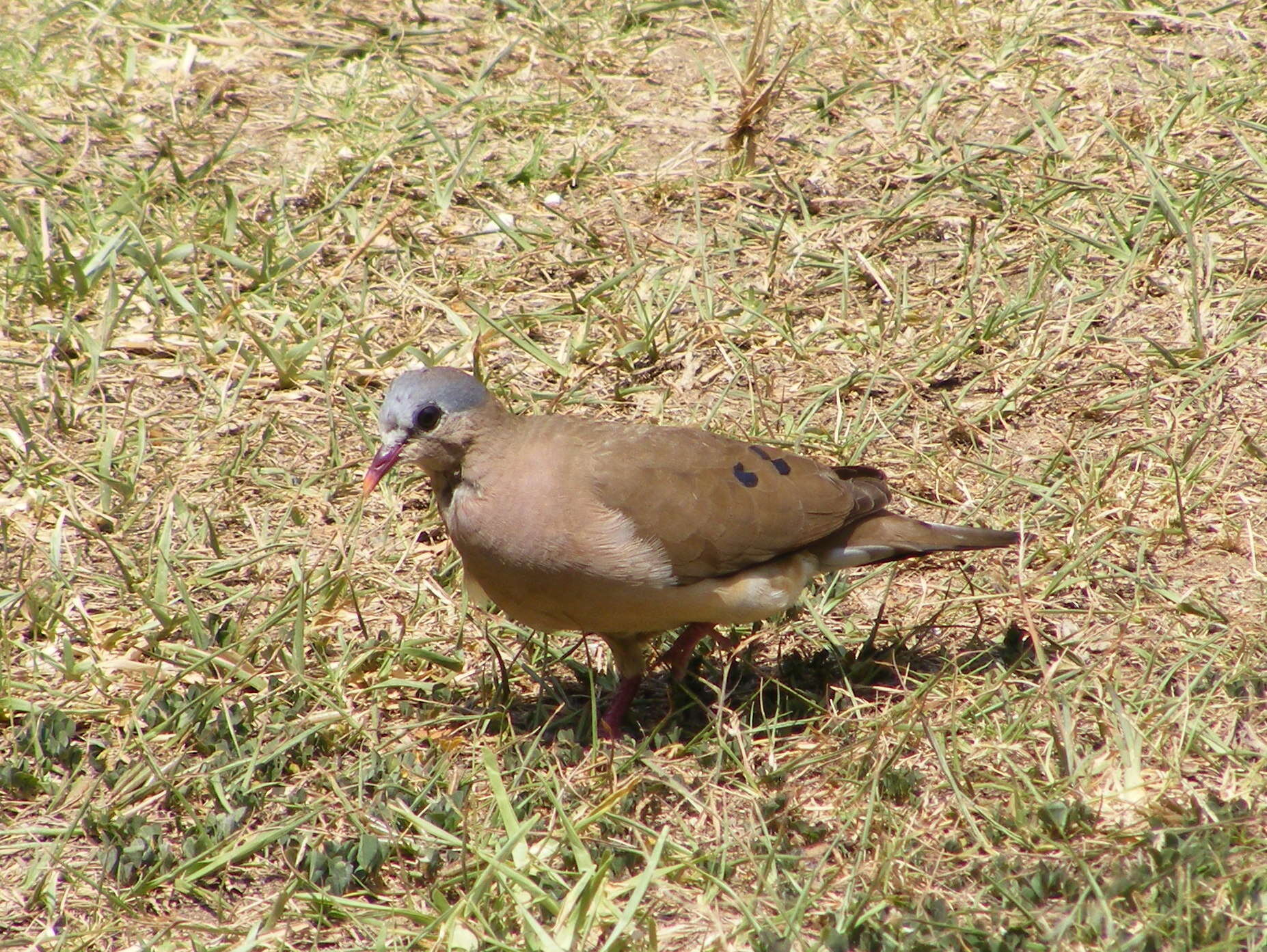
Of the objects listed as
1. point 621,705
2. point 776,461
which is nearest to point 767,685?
point 621,705

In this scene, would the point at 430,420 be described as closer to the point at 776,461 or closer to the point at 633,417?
the point at 776,461

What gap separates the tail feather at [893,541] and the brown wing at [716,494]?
81mm

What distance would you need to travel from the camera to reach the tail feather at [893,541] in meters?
4.39

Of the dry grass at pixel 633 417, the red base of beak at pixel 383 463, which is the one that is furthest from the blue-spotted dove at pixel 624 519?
the dry grass at pixel 633 417

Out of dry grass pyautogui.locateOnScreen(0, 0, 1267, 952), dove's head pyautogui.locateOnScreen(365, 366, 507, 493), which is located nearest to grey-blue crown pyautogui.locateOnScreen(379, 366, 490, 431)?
dove's head pyautogui.locateOnScreen(365, 366, 507, 493)

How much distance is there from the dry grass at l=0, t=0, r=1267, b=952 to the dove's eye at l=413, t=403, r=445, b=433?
82 cm

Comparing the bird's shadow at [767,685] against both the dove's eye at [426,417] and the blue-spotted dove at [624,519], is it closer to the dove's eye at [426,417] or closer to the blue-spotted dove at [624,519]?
the blue-spotted dove at [624,519]

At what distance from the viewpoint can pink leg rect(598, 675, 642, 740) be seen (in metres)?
4.34

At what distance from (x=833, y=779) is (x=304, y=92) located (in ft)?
15.7

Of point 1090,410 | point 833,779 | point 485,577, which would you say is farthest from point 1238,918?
point 1090,410

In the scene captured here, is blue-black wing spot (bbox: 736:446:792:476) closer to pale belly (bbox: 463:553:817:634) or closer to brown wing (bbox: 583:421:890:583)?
brown wing (bbox: 583:421:890:583)

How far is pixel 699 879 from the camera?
3.63 metres

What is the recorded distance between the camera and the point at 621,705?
4.40 m

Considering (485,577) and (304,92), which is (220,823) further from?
(304,92)
